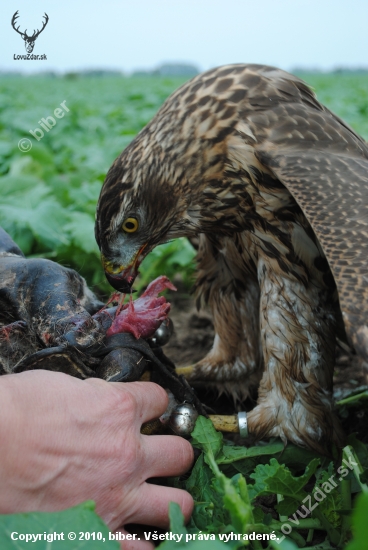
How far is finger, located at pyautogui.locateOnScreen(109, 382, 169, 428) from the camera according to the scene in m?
2.42

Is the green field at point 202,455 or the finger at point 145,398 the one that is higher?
the finger at point 145,398

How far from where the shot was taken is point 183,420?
2.80 m

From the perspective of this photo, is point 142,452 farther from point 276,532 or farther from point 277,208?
point 277,208

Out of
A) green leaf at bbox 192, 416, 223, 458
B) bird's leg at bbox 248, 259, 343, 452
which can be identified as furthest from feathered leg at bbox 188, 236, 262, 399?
green leaf at bbox 192, 416, 223, 458

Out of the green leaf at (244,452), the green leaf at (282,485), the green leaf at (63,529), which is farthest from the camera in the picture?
the green leaf at (244,452)

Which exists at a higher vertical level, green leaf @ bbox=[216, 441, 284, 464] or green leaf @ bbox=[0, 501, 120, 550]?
green leaf @ bbox=[0, 501, 120, 550]

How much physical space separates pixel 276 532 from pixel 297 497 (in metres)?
0.16

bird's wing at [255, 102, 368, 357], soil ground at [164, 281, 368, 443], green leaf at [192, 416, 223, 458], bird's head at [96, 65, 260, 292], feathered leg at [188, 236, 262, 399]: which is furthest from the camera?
feathered leg at [188, 236, 262, 399]

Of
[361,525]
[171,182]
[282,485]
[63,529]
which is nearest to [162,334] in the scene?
[171,182]

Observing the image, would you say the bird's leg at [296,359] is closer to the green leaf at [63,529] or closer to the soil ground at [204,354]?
the soil ground at [204,354]

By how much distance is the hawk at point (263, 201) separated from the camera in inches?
116

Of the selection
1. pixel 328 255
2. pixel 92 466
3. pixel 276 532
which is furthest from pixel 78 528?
pixel 328 255

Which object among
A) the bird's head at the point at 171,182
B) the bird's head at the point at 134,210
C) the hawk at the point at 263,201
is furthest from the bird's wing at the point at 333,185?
the bird's head at the point at 134,210

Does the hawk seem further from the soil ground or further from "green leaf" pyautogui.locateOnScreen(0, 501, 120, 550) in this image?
"green leaf" pyautogui.locateOnScreen(0, 501, 120, 550)
